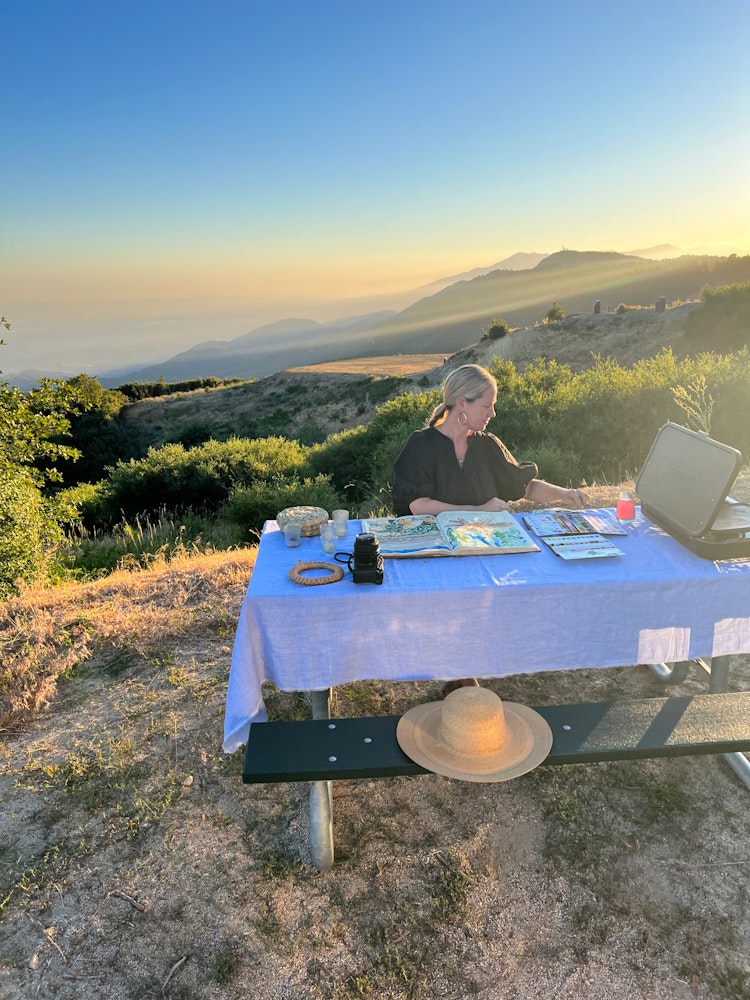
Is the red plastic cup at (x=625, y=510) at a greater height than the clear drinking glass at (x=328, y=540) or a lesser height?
lesser

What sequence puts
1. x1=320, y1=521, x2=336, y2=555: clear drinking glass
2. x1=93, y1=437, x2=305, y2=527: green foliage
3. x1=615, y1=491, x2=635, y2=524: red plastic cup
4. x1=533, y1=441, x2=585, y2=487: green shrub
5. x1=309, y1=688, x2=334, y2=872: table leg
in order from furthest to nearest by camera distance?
x1=93, y1=437, x2=305, y2=527: green foliage, x1=533, y1=441, x2=585, y2=487: green shrub, x1=615, y1=491, x2=635, y2=524: red plastic cup, x1=320, y1=521, x2=336, y2=555: clear drinking glass, x1=309, y1=688, x2=334, y2=872: table leg

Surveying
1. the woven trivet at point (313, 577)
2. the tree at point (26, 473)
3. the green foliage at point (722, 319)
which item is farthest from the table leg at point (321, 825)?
the green foliage at point (722, 319)

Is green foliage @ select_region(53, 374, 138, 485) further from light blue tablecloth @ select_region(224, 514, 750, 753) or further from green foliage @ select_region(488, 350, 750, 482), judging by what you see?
light blue tablecloth @ select_region(224, 514, 750, 753)

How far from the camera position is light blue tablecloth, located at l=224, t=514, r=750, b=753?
2588mm

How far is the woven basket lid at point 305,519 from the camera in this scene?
3.23 meters

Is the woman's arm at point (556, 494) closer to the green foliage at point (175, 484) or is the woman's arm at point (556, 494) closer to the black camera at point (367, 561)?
the black camera at point (367, 561)

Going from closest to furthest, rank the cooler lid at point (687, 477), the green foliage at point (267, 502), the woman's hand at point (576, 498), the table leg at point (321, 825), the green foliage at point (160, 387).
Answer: the table leg at point (321, 825) < the cooler lid at point (687, 477) < the woman's hand at point (576, 498) < the green foliage at point (267, 502) < the green foliage at point (160, 387)

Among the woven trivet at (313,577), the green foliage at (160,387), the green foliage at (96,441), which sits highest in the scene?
the woven trivet at (313,577)

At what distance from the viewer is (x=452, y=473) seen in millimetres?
4133

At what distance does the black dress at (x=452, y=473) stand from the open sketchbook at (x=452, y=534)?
53 cm

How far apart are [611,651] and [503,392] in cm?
1532

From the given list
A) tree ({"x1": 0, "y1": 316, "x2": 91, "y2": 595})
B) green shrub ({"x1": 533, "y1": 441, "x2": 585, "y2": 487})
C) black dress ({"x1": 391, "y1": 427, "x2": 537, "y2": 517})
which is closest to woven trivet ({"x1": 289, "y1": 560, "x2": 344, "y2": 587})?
black dress ({"x1": 391, "y1": 427, "x2": 537, "y2": 517})

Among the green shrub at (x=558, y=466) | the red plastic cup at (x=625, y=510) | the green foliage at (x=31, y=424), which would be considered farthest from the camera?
the green shrub at (x=558, y=466)

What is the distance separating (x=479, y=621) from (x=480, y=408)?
174cm
